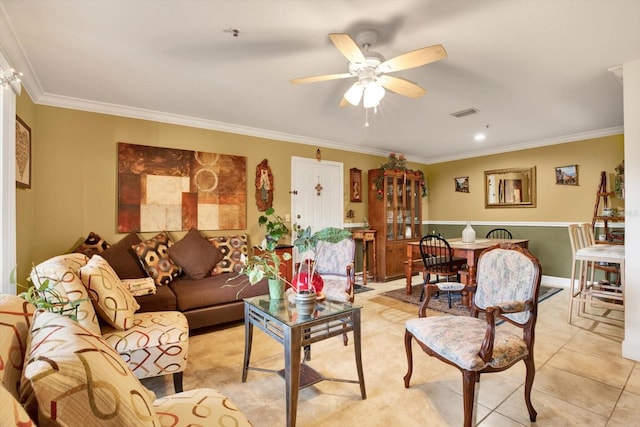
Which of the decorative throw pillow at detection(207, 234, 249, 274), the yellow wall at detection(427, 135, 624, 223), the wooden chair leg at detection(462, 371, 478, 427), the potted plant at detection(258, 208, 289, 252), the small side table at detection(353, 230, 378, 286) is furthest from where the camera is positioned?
the small side table at detection(353, 230, 378, 286)

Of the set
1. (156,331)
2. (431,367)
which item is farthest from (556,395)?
(156,331)

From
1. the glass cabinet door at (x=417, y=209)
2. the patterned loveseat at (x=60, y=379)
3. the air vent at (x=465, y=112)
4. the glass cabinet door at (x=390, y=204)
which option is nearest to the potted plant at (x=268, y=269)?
the patterned loveseat at (x=60, y=379)

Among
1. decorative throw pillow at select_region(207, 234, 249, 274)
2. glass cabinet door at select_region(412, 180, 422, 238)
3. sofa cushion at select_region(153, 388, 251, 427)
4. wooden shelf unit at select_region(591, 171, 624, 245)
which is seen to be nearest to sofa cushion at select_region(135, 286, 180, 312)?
decorative throw pillow at select_region(207, 234, 249, 274)

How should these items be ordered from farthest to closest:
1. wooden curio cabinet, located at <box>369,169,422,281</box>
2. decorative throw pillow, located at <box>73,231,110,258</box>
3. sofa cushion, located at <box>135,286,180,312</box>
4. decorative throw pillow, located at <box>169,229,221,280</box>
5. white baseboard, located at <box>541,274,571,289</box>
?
wooden curio cabinet, located at <box>369,169,422,281</box>, white baseboard, located at <box>541,274,571,289</box>, decorative throw pillow, located at <box>169,229,221,280</box>, decorative throw pillow, located at <box>73,231,110,258</box>, sofa cushion, located at <box>135,286,180,312</box>

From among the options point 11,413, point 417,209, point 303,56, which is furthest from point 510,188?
point 11,413

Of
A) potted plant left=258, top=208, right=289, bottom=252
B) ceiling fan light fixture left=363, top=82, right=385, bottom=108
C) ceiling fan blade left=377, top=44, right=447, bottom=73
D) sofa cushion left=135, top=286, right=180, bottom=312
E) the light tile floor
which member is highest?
ceiling fan blade left=377, top=44, right=447, bottom=73

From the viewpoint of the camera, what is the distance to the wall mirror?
5.45 m

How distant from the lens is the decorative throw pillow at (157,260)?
331cm

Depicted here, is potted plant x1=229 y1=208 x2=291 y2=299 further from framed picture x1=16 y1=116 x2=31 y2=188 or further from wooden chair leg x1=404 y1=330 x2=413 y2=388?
framed picture x1=16 y1=116 x2=31 y2=188

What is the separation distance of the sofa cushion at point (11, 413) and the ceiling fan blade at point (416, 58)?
2146 millimetres

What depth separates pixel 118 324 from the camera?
199cm

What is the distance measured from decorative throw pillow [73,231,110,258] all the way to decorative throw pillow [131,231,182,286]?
12.8 inches

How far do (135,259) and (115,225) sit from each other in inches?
22.0

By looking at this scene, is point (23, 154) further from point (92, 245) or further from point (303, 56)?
point (303, 56)
